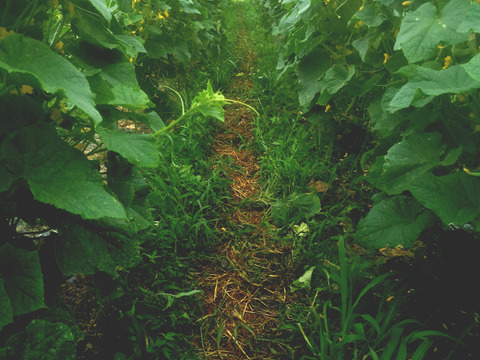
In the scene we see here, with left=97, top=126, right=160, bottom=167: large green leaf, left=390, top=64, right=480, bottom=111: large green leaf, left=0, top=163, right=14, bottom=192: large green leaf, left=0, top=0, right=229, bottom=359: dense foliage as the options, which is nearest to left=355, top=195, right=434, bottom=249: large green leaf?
left=390, top=64, right=480, bottom=111: large green leaf

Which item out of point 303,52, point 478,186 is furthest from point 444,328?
point 303,52

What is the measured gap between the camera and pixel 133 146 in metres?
1.24

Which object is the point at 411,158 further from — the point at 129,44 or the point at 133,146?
the point at 129,44

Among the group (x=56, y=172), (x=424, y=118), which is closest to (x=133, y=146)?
(x=56, y=172)

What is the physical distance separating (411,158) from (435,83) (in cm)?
34

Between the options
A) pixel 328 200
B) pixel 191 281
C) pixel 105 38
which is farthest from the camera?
pixel 328 200

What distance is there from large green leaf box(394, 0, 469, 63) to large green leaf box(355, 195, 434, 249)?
60cm

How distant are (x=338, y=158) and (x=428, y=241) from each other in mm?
1131

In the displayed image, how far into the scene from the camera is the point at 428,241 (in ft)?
5.74

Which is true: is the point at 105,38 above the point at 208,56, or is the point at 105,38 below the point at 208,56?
above

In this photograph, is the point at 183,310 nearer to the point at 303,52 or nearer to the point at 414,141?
the point at 414,141

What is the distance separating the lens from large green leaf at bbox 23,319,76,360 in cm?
106

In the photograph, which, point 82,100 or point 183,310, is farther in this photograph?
point 183,310

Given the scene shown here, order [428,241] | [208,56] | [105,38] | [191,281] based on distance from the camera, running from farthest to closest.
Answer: [208,56], [191,281], [428,241], [105,38]
